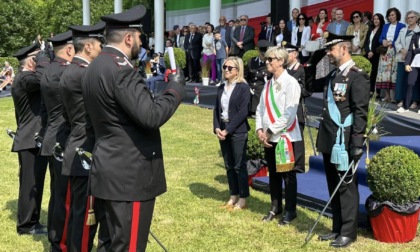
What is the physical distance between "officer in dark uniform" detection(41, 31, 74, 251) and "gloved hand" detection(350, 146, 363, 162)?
258 cm

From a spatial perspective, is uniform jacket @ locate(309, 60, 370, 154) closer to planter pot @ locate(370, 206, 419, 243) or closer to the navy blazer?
planter pot @ locate(370, 206, 419, 243)

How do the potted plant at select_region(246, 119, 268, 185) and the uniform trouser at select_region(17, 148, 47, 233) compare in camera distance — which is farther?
the potted plant at select_region(246, 119, 268, 185)

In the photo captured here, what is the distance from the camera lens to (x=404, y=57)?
11211mm

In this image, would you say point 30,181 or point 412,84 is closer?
point 30,181

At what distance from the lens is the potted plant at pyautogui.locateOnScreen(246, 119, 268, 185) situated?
7.80 metres

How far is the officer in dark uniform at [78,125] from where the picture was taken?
14.4ft

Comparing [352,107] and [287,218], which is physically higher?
[352,107]

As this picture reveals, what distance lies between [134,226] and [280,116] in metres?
2.86

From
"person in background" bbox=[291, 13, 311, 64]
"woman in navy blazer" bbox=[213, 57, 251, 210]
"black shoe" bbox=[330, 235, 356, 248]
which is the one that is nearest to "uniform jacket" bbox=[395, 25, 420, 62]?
"person in background" bbox=[291, 13, 311, 64]

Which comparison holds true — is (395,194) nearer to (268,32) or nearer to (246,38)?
(268,32)

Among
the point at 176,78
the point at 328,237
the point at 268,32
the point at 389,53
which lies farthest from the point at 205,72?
the point at 176,78

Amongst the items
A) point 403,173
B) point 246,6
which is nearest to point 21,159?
point 403,173

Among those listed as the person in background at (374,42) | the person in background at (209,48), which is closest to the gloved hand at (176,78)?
the person in background at (374,42)

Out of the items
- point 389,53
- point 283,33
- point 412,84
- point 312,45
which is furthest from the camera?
point 283,33
